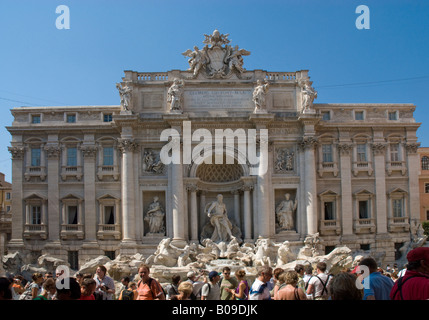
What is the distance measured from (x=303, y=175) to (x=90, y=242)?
47.8 ft

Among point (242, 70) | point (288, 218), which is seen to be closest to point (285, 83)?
point (242, 70)

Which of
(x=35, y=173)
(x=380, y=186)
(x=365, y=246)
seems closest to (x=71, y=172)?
(x=35, y=173)

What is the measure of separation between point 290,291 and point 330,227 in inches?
929

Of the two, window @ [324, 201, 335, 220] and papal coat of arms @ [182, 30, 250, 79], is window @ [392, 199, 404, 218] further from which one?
papal coat of arms @ [182, 30, 250, 79]

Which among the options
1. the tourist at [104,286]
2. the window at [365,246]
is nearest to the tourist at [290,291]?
the tourist at [104,286]

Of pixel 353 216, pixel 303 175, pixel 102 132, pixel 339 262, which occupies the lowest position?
pixel 339 262

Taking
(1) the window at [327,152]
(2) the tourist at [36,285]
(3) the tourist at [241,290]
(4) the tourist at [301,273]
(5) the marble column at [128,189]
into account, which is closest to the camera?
(3) the tourist at [241,290]

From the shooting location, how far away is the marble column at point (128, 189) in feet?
96.0

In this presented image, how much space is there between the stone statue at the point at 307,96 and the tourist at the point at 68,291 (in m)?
24.0

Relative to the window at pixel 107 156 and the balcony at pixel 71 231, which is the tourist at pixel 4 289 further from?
the window at pixel 107 156

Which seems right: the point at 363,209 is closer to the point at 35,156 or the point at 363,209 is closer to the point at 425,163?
the point at 425,163
